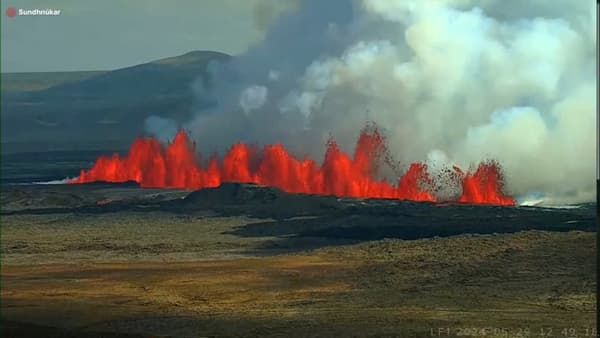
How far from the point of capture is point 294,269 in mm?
66125

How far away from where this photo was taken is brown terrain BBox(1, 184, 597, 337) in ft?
159

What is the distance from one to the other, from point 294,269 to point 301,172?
6409cm

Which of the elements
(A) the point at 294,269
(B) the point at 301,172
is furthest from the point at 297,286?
(B) the point at 301,172

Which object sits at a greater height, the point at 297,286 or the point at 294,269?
the point at 294,269

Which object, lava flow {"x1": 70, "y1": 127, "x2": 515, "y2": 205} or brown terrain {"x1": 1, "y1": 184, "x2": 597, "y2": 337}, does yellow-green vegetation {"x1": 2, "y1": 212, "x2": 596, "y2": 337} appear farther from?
lava flow {"x1": 70, "y1": 127, "x2": 515, "y2": 205}

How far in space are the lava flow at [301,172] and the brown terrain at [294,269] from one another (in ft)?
52.6

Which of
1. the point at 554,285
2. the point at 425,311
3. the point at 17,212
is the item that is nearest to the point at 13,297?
the point at 425,311

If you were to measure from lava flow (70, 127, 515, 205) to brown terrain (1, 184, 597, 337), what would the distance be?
1603 cm

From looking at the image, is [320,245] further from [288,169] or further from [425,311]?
[288,169]

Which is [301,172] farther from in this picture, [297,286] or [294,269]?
[297,286]

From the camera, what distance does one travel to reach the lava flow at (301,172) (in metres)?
122

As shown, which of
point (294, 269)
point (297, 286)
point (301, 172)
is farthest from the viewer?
point (301, 172)

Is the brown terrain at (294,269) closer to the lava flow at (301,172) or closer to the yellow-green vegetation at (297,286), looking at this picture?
the yellow-green vegetation at (297,286)

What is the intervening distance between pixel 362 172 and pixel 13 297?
7777 centimetres
